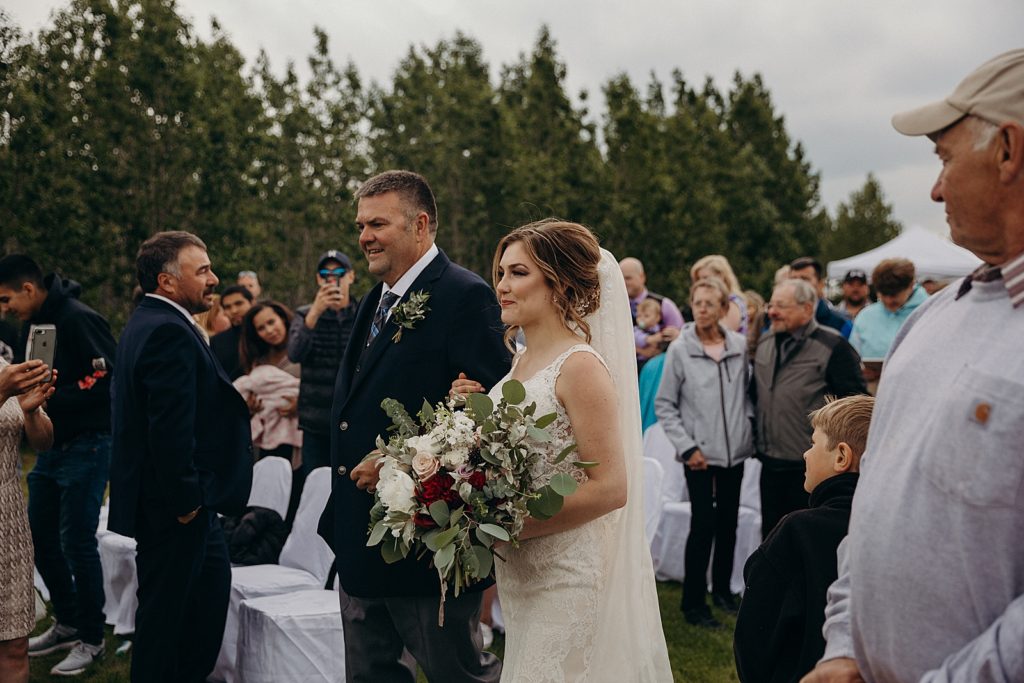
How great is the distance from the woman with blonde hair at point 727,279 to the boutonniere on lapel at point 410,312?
377cm

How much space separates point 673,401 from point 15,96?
10.2 metres

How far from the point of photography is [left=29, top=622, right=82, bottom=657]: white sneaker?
5.84m

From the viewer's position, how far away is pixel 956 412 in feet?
5.13

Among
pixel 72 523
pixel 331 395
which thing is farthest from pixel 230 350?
pixel 72 523

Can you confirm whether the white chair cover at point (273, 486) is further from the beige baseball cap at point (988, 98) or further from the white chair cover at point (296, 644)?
the beige baseball cap at point (988, 98)

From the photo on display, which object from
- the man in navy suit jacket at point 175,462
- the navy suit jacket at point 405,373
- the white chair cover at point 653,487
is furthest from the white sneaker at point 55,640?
the white chair cover at point 653,487

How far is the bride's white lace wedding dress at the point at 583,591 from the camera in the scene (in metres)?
2.86

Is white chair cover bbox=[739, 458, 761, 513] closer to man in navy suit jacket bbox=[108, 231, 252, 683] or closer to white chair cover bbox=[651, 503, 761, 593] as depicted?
white chair cover bbox=[651, 503, 761, 593]

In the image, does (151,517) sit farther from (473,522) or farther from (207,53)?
(207,53)

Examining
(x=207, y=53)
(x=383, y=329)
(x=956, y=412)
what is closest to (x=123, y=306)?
(x=207, y=53)

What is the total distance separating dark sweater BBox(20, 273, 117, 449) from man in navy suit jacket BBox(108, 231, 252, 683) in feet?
3.70

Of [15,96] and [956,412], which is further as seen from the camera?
[15,96]

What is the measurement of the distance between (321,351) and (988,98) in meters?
5.90

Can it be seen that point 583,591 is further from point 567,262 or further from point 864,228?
point 864,228
